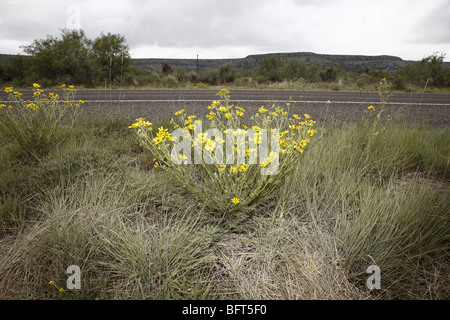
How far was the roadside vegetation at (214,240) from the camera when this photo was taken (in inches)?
67.7

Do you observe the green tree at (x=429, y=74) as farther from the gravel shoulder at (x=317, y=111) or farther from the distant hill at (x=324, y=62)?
the distant hill at (x=324, y=62)

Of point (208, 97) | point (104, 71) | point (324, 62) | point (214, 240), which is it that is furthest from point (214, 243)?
point (324, 62)

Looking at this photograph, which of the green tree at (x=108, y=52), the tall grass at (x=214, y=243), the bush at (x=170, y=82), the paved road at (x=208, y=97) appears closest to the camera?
the tall grass at (x=214, y=243)

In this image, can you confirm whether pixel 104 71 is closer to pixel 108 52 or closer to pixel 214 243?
pixel 108 52

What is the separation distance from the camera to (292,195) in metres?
2.42

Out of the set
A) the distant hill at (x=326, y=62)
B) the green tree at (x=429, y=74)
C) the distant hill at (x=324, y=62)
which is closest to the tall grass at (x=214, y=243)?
the green tree at (x=429, y=74)

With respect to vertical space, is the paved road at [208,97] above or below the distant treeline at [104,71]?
below

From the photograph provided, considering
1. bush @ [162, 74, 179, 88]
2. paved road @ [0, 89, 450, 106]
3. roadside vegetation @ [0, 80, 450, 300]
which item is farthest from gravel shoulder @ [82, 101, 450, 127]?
bush @ [162, 74, 179, 88]

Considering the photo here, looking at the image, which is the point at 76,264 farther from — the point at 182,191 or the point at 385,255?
the point at 385,255

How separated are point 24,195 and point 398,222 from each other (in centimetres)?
334

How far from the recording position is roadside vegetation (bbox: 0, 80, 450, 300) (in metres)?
1.72

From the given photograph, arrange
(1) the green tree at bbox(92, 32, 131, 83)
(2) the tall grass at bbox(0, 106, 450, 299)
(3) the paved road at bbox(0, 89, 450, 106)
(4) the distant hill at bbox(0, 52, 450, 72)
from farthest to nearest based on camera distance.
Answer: (4) the distant hill at bbox(0, 52, 450, 72) → (1) the green tree at bbox(92, 32, 131, 83) → (3) the paved road at bbox(0, 89, 450, 106) → (2) the tall grass at bbox(0, 106, 450, 299)

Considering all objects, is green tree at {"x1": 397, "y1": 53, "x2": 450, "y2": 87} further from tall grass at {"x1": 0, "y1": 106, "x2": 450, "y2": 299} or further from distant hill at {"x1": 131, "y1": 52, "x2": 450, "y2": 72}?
distant hill at {"x1": 131, "y1": 52, "x2": 450, "y2": 72}
